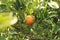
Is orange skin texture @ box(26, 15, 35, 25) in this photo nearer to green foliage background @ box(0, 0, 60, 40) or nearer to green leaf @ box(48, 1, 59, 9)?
green foliage background @ box(0, 0, 60, 40)

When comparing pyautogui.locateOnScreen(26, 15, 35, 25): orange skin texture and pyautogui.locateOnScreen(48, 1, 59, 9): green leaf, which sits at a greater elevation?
pyautogui.locateOnScreen(48, 1, 59, 9): green leaf

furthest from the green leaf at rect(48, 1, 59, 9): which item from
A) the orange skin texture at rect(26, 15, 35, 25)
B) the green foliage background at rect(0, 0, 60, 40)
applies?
the orange skin texture at rect(26, 15, 35, 25)

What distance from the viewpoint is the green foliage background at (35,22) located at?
2.71ft

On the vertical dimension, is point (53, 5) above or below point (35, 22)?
above

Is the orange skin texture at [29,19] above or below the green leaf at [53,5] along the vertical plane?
below

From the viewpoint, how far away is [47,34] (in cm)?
83

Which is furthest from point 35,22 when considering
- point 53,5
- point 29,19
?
point 53,5

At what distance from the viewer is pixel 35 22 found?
2.81 feet

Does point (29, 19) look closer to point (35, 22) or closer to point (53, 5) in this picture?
point (35, 22)

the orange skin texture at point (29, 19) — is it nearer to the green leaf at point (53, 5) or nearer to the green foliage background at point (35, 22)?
the green foliage background at point (35, 22)

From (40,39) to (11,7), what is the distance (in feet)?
0.89

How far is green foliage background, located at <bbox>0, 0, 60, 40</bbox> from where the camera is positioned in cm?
83

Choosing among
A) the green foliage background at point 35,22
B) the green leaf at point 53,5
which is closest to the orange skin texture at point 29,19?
the green foliage background at point 35,22

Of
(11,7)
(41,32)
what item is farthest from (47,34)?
(11,7)
